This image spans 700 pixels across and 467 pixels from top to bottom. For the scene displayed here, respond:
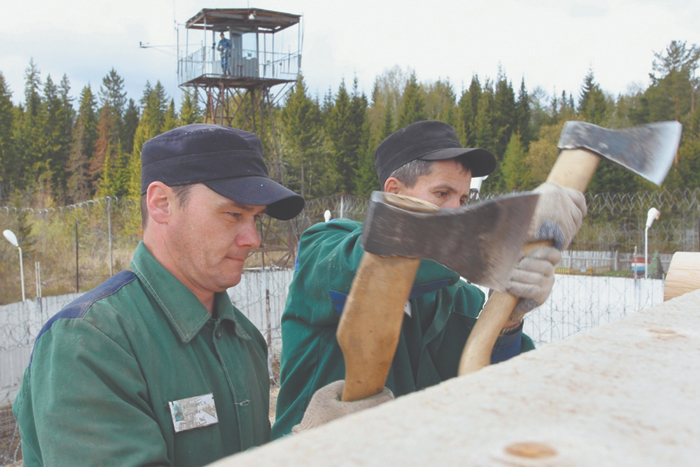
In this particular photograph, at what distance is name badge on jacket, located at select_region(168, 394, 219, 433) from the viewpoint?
154cm

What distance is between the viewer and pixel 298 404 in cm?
219

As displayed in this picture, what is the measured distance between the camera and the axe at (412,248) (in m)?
1.26

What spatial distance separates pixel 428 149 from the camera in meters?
2.46

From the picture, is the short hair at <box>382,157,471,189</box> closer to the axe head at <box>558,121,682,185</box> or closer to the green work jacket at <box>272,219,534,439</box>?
the green work jacket at <box>272,219,534,439</box>

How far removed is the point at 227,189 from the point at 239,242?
0.63ft

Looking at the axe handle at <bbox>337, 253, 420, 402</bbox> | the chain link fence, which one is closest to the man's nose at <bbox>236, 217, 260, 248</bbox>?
the axe handle at <bbox>337, 253, 420, 402</bbox>

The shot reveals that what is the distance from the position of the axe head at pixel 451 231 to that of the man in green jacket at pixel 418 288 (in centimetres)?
25

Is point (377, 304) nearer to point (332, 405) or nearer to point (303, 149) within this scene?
point (332, 405)

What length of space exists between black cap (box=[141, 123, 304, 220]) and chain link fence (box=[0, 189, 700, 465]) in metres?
6.20

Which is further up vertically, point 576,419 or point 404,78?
point 404,78

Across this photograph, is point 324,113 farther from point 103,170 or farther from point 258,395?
point 258,395

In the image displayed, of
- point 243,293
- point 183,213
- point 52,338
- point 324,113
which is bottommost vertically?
point 243,293

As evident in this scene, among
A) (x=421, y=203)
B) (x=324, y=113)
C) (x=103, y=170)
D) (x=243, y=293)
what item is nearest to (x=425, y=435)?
(x=421, y=203)

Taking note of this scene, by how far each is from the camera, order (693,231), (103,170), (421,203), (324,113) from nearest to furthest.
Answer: (421,203)
(693,231)
(103,170)
(324,113)
